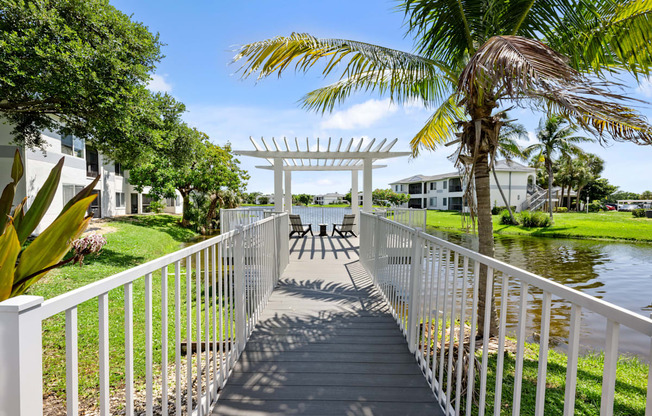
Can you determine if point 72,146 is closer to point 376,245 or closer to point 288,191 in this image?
point 288,191

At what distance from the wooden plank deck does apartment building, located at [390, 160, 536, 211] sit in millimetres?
26763

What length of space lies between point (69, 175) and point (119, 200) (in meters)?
9.05

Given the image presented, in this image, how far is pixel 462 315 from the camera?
A: 215cm

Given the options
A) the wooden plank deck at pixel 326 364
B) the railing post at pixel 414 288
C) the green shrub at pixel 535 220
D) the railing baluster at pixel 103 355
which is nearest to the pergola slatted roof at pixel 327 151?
the wooden plank deck at pixel 326 364

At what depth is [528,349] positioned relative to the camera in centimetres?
469

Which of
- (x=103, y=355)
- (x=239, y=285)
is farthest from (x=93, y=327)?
(x=103, y=355)

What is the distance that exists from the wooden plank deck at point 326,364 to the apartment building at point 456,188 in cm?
2676

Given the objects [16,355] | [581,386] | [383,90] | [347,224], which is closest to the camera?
[16,355]

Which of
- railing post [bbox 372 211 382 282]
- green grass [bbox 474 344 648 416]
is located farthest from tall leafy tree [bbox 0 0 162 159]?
green grass [bbox 474 344 648 416]

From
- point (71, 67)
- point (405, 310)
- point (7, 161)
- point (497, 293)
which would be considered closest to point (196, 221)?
point (7, 161)

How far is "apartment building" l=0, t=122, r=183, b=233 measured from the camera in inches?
468

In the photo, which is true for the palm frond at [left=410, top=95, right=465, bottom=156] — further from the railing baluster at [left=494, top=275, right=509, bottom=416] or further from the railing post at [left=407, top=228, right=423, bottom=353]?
the railing baluster at [left=494, top=275, right=509, bottom=416]

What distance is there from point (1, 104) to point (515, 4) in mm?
12033

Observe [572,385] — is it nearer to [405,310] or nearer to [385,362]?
[385,362]
